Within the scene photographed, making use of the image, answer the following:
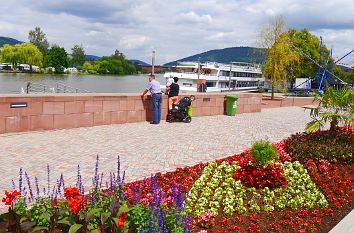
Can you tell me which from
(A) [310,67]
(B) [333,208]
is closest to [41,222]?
(B) [333,208]

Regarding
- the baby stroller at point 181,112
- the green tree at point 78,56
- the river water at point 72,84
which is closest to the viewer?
the baby stroller at point 181,112

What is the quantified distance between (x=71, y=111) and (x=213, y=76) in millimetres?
45715

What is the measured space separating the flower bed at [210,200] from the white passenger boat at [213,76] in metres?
41.5

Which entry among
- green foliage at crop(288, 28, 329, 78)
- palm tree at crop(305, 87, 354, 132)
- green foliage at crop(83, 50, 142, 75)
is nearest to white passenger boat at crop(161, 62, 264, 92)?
green foliage at crop(288, 28, 329, 78)

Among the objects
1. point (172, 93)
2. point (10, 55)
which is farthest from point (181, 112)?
point (10, 55)

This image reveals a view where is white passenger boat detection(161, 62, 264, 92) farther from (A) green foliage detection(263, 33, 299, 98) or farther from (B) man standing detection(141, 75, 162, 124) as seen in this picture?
(B) man standing detection(141, 75, 162, 124)

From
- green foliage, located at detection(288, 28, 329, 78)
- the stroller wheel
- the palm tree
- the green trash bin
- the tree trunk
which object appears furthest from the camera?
green foliage, located at detection(288, 28, 329, 78)

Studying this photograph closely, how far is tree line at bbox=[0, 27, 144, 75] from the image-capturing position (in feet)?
Result: 322

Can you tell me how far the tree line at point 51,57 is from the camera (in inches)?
3870

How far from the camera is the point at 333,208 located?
237 inches

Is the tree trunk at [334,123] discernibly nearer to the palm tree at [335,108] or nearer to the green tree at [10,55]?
the palm tree at [335,108]

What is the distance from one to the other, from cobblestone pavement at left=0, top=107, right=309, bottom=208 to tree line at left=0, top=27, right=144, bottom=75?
94010mm

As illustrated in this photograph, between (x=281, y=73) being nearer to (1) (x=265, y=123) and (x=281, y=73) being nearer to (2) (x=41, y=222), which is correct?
(1) (x=265, y=123)

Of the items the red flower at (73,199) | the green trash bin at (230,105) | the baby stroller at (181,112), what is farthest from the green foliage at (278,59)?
the red flower at (73,199)
